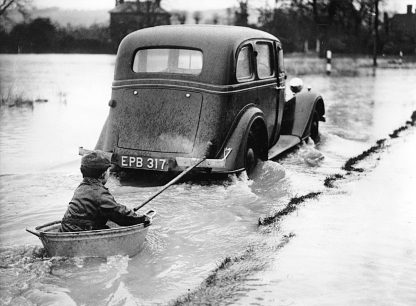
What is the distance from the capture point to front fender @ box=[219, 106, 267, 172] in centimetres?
671

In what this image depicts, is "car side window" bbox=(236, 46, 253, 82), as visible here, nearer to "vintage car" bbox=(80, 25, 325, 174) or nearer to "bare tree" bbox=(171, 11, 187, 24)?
"vintage car" bbox=(80, 25, 325, 174)

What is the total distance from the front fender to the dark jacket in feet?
7.91

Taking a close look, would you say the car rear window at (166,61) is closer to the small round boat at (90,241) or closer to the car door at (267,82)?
the car door at (267,82)

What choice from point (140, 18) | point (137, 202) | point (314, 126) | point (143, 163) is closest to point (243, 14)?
point (140, 18)

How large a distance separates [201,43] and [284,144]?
2.39 meters

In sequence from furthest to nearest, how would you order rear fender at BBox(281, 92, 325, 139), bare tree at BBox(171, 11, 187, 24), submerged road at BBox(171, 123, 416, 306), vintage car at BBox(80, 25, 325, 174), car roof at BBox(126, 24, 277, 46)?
bare tree at BBox(171, 11, 187, 24) < rear fender at BBox(281, 92, 325, 139) < car roof at BBox(126, 24, 277, 46) < vintage car at BBox(80, 25, 325, 174) < submerged road at BBox(171, 123, 416, 306)

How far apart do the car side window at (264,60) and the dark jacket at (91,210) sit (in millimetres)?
3825

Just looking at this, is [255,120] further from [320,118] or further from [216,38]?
[320,118]

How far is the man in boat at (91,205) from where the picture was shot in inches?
174

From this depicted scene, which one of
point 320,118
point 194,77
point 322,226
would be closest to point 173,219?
point 322,226

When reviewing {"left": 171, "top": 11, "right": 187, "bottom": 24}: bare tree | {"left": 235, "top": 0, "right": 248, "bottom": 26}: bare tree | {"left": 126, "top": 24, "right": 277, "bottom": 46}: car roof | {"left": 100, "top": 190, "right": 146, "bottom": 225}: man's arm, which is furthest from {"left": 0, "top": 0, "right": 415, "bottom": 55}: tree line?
{"left": 100, "top": 190, "right": 146, "bottom": 225}: man's arm

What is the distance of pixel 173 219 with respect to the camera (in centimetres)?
579

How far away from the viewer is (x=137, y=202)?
6.37 m

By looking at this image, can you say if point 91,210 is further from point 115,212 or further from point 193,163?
point 193,163
